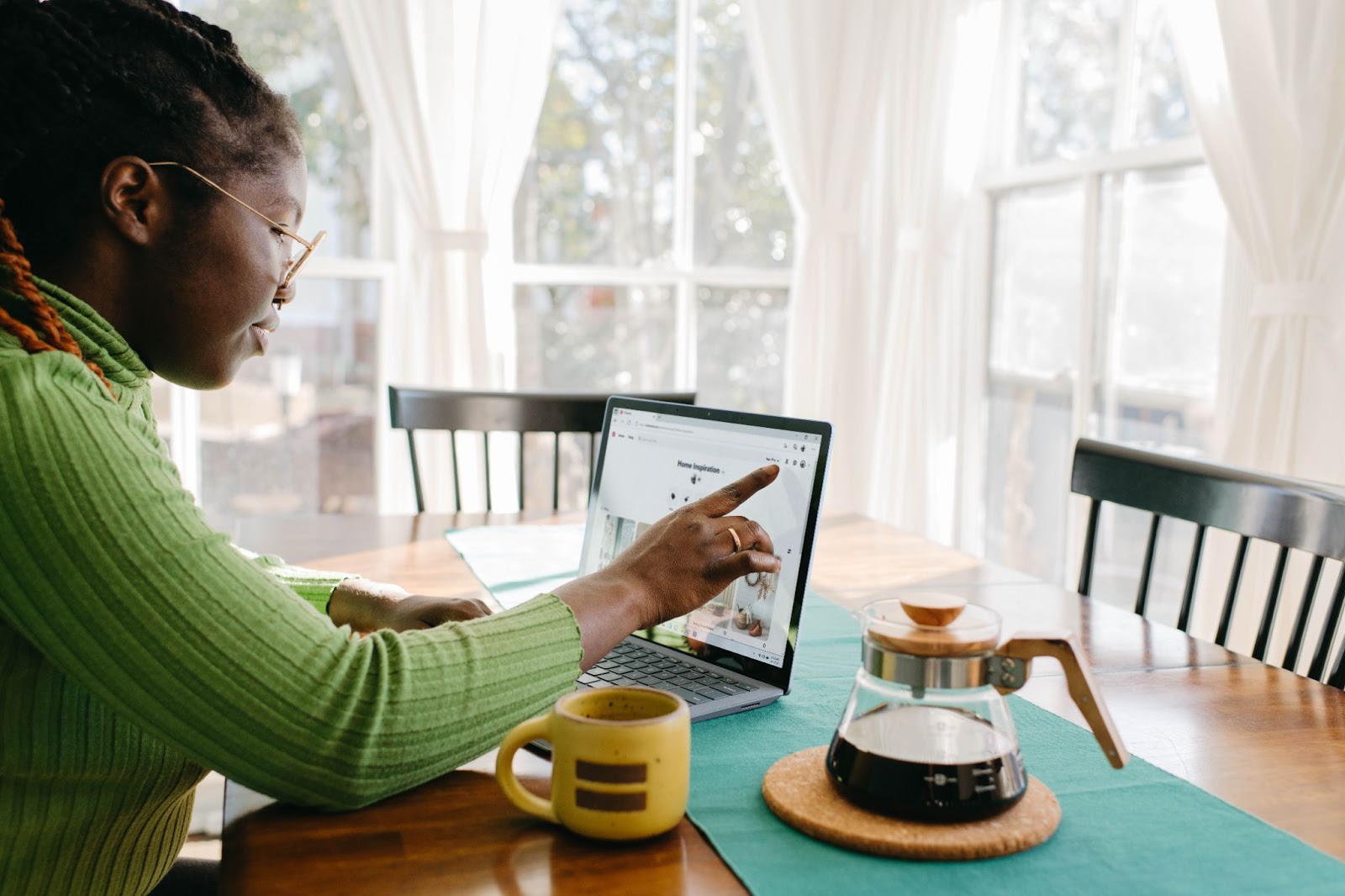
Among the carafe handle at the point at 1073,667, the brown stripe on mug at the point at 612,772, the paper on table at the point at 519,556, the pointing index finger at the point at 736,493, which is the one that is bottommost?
the paper on table at the point at 519,556

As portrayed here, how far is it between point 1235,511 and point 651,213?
242cm

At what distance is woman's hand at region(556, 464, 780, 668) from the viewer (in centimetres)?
94

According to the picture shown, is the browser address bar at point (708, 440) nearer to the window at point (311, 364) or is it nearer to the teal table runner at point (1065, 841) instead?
the teal table runner at point (1065, 841)

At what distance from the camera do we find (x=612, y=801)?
0.77m

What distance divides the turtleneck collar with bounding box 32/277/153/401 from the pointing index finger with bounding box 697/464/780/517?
47 centimetres

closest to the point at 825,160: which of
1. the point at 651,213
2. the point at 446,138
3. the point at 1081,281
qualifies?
the point at 651,213

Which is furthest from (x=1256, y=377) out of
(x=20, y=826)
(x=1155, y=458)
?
(x=20, y=826)

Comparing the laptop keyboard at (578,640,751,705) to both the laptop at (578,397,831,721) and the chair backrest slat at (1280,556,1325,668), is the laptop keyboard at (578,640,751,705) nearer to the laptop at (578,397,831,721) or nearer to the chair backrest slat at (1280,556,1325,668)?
the laptop at (578,397,831,721)

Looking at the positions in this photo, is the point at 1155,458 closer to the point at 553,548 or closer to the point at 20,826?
the point at 553,548

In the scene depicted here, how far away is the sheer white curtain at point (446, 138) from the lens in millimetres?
3090

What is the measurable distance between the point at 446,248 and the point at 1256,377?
1.99 meters

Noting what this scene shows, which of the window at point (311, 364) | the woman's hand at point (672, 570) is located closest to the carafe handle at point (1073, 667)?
the woman's hand at point (672, 570)

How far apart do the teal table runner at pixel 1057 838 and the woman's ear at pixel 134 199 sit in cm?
59

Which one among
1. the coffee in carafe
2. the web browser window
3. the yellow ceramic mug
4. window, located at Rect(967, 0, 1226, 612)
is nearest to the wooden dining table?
the yellow ceramic mug
